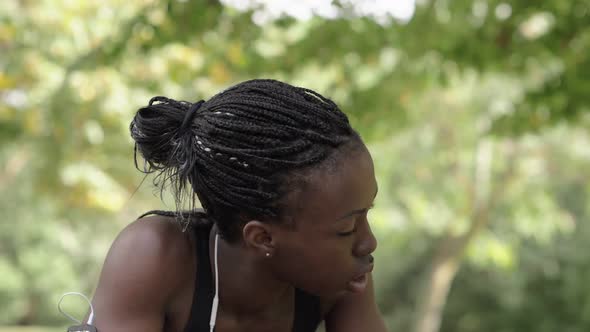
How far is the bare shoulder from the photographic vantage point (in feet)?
6.67

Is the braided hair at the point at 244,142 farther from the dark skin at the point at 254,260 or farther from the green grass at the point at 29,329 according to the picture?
the green grass at the point at 29,329

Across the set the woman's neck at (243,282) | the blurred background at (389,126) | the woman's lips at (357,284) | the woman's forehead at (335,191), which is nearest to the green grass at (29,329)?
the blurred background at (389,126)

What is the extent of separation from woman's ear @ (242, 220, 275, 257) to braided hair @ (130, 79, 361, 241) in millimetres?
23

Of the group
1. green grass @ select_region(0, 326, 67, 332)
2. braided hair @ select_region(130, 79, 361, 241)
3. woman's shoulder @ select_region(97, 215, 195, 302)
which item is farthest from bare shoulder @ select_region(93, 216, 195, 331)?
green grass @ select_region(0, 326, 67, 332)

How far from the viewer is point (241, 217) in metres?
2.08

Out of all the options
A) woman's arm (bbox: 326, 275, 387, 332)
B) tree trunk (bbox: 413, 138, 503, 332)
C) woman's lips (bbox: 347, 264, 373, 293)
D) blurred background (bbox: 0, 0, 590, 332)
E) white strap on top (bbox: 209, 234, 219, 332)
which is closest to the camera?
woman's lips (bbox: 347, 264, 373, 293)

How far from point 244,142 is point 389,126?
5.31 m

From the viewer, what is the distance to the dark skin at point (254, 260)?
1.98m

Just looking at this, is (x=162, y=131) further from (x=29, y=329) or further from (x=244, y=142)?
(x=29, y=329)

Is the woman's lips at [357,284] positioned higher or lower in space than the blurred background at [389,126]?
lower

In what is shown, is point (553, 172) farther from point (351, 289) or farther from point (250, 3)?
point (351, 289)

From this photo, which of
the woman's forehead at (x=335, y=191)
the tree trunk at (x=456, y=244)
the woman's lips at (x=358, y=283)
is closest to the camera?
the woman's forehead at (x=335, y=191)

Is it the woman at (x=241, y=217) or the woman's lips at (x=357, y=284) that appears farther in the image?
the woman's lips at (x=357, y=284)

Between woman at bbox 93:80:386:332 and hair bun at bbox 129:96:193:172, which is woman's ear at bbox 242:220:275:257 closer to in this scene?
woman at bbox 93:80:386:332
